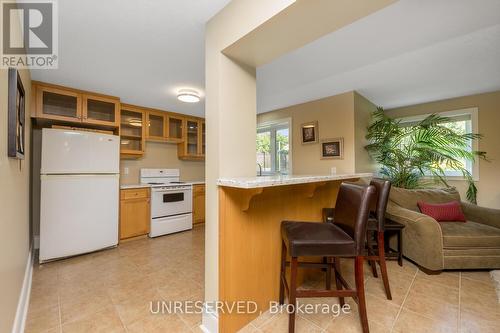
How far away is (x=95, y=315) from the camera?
5.49ft

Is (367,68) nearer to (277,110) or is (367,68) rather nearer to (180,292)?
(277,110)

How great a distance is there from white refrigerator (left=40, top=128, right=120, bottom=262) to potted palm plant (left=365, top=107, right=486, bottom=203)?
3.94 metres

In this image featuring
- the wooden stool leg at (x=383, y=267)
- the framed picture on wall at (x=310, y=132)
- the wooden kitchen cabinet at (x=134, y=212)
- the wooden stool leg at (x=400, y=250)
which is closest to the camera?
the wooden stool leg at (x=383, y=267)

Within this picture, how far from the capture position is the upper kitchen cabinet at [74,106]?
2.71 m

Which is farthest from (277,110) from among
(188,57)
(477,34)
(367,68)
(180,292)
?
(180,292)

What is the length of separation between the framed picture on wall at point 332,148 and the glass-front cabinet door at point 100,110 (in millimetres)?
3283

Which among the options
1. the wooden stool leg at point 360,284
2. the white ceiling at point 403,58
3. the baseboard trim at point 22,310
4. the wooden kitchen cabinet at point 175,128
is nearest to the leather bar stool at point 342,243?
the wooden stool leg at point 360,284

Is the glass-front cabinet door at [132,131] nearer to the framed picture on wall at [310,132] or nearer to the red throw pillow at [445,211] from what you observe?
the framed picture on wall at [310,132]

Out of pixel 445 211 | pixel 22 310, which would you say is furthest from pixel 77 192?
pixel 445 211

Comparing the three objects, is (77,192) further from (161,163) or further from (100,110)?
(161,163)

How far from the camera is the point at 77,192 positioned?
9.09ft

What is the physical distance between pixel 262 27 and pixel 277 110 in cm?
313

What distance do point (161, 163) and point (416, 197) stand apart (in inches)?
172

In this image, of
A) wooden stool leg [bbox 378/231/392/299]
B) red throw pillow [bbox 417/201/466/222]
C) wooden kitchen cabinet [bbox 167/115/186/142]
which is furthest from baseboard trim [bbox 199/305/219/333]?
wooden kitchen cabinet [bbox 167/115/186/142]
